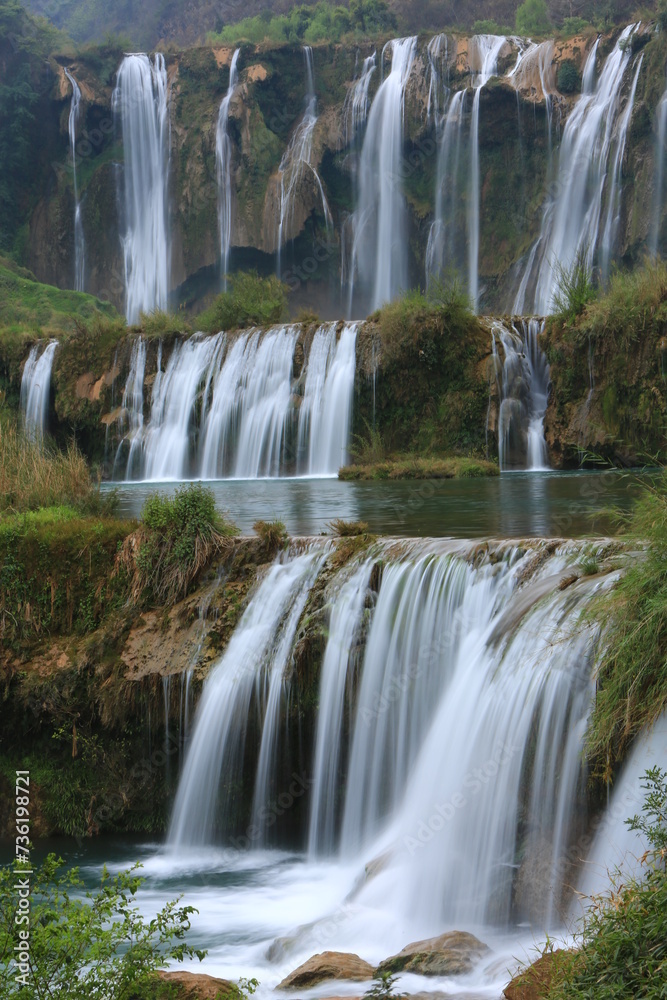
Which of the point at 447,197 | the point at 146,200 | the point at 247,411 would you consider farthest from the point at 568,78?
the point at 247,411

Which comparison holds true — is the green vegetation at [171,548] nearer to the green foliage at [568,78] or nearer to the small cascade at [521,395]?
the small cascade at [521,395]

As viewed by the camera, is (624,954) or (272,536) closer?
(624,954)

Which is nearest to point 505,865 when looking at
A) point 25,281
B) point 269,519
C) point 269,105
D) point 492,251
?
point 269,519

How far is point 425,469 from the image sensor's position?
759 inches

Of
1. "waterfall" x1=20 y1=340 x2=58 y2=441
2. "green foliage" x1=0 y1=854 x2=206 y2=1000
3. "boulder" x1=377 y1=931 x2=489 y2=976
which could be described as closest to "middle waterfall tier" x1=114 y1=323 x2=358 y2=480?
"waterfall" x1=20 y1=340 x2=58 y2=441

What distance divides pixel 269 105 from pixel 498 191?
38.4ft

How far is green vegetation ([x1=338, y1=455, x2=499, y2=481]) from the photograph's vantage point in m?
19.0

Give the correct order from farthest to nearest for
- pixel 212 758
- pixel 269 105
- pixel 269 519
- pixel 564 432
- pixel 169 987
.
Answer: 1. pixel 269 105
2. pixel 564 432
3. pixel 269 519
4. pixel 212 758
5. pixel 169 987

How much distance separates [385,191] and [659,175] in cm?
1226

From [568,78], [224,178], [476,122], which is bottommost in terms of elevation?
[224,178]

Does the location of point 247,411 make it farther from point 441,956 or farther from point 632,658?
point 441,956

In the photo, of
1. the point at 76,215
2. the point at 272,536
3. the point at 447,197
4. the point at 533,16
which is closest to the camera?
the point at 272,536

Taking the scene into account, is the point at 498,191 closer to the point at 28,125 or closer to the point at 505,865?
the point at 28,125

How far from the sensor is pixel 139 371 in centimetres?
2467
